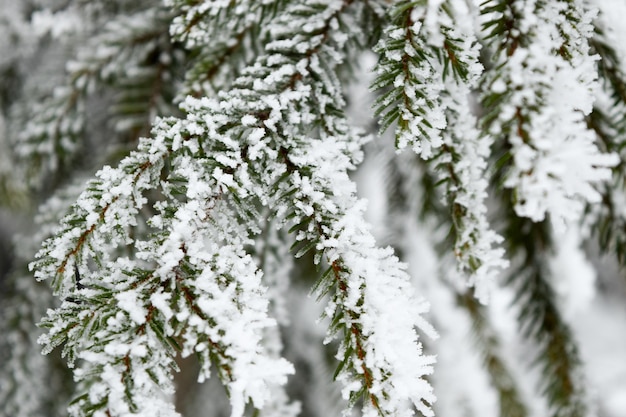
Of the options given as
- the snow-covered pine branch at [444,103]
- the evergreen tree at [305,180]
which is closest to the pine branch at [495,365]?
the evergreen tree at [305,180]

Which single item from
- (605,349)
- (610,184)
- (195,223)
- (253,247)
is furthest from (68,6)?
(605,349)

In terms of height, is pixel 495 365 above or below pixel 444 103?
below

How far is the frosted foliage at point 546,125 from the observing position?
1.30 feet

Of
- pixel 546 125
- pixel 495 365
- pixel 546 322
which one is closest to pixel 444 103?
pixel 546 125

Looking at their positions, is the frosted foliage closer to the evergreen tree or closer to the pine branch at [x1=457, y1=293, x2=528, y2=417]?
the evergreen tree

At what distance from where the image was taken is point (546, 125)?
0.41 meters

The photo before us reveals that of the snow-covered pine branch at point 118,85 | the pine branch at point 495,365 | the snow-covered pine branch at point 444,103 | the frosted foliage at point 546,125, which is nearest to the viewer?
the frosted foliage at point 546,125

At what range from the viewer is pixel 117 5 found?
4.12 ft

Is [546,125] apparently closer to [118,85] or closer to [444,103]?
[444,103]

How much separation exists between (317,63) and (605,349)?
6045mm

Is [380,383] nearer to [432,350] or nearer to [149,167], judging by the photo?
[149,167]

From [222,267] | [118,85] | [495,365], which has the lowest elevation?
[495,365]

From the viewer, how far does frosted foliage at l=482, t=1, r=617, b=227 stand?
39 centimetres

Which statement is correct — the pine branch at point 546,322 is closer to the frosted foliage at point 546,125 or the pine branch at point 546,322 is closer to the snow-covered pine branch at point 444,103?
the snow-covered pine branch at point 444,103
